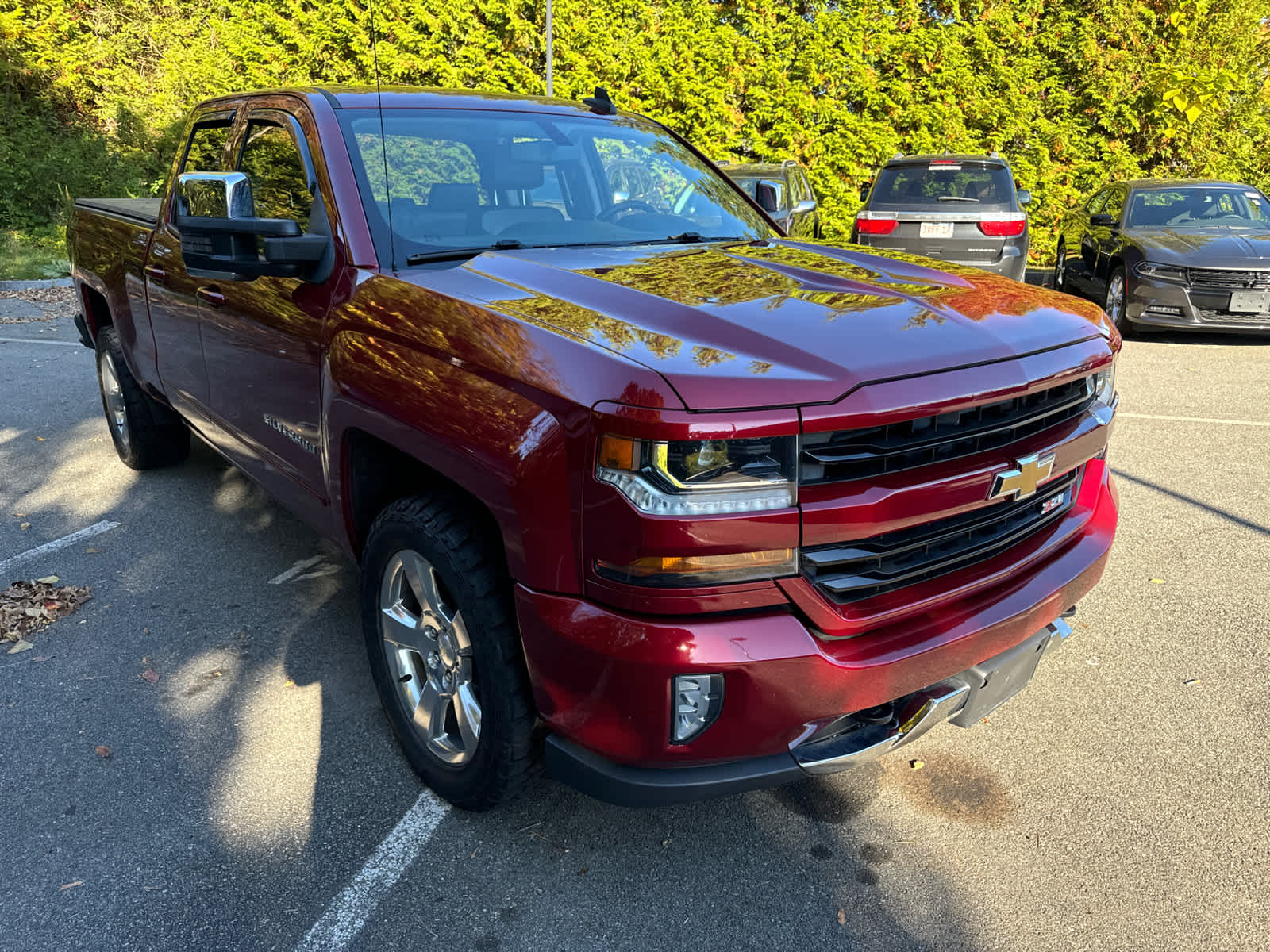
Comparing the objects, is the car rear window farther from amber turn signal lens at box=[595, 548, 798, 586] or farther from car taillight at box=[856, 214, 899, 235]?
amber turn signal lens at box=[595, 548, 798, 586]

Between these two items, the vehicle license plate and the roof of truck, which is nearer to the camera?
the roof of truck

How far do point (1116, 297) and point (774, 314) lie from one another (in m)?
8.65

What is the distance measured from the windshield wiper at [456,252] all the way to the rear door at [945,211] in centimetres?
747

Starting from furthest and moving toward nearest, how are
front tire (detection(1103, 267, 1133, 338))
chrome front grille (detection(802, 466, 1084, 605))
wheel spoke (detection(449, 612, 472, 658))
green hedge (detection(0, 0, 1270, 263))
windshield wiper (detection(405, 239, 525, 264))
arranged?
green hedge (detection(0, 0, 1270, 263)) → front tire (detection(1103, 267, 1133, 338)) → windshield wiper (detection(405, 239, 525, 264)) → wheel spoke (detection(449, 612, 472, 658)) → chrome front grille (detection(802, 466, 1084, 605))

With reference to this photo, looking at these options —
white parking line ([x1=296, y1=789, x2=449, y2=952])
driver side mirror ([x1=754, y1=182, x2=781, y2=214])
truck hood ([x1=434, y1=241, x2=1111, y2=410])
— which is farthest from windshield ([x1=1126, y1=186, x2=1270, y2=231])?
white parking line ([x1=296, y1=789, x2=449, y2=952])

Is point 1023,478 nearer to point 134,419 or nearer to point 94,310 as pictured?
point 134,419

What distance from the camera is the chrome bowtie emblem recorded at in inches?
85.4

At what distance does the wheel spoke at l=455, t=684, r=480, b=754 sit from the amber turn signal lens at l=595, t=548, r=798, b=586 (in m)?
0.70

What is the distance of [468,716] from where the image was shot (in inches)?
94.4

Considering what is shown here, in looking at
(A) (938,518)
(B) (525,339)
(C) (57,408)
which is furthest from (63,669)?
(C) (57,408)

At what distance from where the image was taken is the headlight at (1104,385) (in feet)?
8.40

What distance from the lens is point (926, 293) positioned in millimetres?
2508

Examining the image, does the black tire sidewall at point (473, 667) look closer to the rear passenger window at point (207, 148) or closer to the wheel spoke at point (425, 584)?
the wheel spoke at point (425, 584)

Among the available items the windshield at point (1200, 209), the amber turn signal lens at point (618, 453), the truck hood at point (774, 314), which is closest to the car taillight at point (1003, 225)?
the windshield at point (1200, 209)
